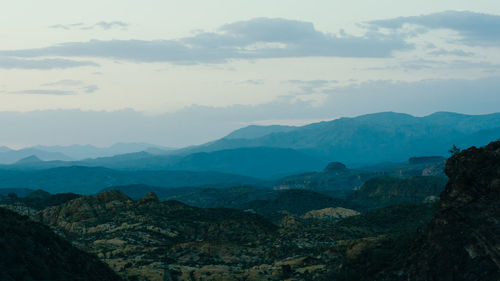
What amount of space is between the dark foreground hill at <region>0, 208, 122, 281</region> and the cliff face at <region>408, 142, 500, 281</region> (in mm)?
32389

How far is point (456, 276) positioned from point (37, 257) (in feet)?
122

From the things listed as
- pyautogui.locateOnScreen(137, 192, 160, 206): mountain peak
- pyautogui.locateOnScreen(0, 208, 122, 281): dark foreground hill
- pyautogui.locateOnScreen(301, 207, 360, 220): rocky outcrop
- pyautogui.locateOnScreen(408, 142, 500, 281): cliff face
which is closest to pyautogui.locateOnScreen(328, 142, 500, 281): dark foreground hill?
pyautogui.locateOnScreen(408, 142, 500, 281): cliff face

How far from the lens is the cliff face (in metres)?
50.4

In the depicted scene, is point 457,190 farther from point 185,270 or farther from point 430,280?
point 185,270

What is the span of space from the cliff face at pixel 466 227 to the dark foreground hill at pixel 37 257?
32.4 meters

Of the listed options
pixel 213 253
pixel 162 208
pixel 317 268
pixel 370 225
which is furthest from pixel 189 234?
pixel 317 268

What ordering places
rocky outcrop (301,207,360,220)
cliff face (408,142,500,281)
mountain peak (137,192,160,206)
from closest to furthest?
1. cliff face (408,142,500,281)
2. mountain peak (137,192,160,206)
3. rocky outcrop (301,207,360,220)

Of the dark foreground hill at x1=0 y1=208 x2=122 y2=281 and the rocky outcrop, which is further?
the rocky outcrop

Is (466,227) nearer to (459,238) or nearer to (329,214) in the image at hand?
(459,238)

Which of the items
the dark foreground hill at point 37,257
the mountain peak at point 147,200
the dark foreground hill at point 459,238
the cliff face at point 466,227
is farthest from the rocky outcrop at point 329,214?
the cliff face at point 466,227

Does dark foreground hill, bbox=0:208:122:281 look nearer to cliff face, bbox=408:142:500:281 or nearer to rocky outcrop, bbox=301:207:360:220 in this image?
cliff face, bbox=408:142:500:281

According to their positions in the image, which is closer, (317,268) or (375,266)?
(375,266)

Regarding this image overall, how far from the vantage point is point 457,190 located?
59219 millimetres

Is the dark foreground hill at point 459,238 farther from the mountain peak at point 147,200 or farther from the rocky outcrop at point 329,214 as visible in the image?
the rocky outcrop at point 329,214
